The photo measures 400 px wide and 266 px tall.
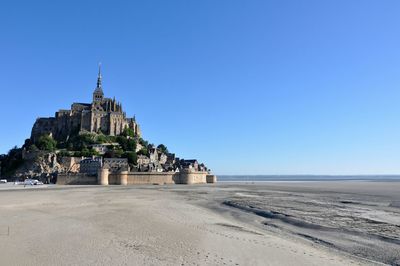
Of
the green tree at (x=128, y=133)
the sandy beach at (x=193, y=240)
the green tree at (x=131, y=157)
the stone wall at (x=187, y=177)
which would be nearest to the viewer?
the sandy beach at (x=193, y=240)

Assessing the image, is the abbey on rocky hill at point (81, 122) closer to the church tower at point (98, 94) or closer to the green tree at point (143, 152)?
the church tower at point (98, 94)

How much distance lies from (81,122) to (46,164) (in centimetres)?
1782

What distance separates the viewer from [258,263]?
9.19 meters

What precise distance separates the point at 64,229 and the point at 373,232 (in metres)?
11.2

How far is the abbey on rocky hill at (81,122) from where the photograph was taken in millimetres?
90062

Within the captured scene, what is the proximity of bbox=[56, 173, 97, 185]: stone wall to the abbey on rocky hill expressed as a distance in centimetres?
2523

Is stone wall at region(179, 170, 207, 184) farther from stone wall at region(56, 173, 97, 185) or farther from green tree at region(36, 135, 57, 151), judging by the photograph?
green tree at region(36, 135, 57, 151)

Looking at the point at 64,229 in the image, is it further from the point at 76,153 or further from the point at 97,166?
the point at 76,153

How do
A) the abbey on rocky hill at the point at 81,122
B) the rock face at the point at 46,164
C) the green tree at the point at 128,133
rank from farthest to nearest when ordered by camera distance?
1. the green tree at the point at 128,133
2. the abbey on rocky hill at the point at 81,122
3. the rock face at the point at 46,164

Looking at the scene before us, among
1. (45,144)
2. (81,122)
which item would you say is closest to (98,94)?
(81,122)

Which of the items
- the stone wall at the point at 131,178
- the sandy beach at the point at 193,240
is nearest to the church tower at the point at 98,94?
the stone wall at the point at 131,178

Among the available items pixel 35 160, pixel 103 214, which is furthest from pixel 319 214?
pixel 35 160

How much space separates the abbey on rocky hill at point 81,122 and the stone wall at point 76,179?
2523 centimetres

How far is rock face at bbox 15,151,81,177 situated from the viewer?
242 ft
